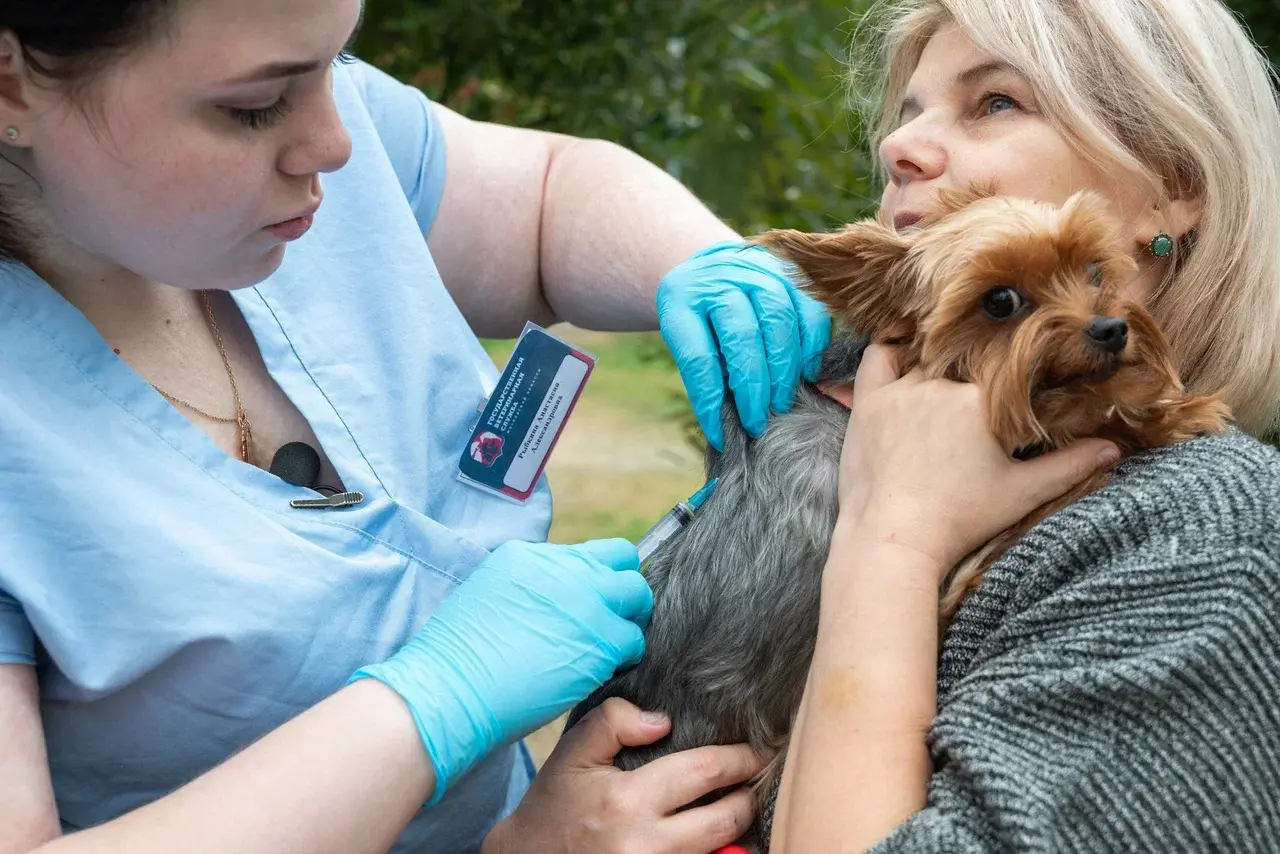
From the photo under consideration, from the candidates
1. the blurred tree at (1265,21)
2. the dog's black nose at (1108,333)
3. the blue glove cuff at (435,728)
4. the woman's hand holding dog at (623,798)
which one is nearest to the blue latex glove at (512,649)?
the blue glove cuff at (435,728)

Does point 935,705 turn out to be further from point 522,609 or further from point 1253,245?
point 1253,245

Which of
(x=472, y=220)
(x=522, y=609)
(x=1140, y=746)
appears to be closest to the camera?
(x=1140, y=746)

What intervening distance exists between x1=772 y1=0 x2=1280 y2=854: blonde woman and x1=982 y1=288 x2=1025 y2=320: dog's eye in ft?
0.51

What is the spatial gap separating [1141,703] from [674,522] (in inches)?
39.8

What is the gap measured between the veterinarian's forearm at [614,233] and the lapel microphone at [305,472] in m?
0.89

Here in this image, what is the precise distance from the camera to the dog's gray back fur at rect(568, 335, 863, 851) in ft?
6.73

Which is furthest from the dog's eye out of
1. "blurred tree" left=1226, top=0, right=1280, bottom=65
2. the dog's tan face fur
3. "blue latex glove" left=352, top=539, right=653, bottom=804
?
"blurred tree" left=1226, top=0, right=1280, bottom=65

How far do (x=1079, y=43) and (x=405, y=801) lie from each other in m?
1.66

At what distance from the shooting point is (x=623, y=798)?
6.41ft

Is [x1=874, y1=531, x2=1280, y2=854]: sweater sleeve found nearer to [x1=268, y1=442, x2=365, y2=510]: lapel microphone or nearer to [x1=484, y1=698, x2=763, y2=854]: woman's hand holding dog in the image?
[x1=484, y1=698, x2=763, y2=854]: woman's hand holding dog

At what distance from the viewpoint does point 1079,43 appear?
2057 millimetres

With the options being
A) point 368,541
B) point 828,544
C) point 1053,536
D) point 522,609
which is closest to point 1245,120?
point 1053,536

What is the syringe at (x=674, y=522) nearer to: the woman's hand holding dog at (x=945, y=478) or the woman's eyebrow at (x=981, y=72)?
the woman's hand holding dog at (x=945, y=478)

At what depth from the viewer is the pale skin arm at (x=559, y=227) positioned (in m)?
2.68
